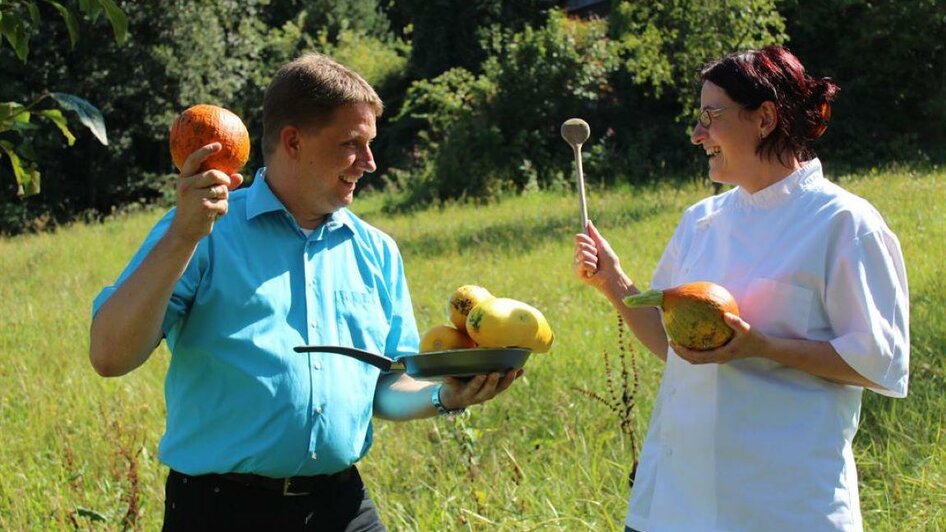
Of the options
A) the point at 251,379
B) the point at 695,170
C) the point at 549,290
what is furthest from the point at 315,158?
the point at 695,170

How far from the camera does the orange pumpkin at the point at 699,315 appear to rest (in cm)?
209

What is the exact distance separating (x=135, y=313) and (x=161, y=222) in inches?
11.1

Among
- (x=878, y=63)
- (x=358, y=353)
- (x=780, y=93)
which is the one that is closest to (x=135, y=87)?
(x=878, y=63)

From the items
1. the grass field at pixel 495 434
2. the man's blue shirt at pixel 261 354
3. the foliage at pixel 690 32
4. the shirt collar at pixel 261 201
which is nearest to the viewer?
the man's blue shirt at pixel 261 354

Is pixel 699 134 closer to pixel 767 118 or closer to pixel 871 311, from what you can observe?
pixel 767 118

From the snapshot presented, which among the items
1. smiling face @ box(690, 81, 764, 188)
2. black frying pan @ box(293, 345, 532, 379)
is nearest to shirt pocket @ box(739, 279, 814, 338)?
smiling face @ box(690, 81, 764, 188)

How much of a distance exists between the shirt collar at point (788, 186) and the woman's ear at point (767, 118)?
0.35ft

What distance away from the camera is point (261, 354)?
2.33 m

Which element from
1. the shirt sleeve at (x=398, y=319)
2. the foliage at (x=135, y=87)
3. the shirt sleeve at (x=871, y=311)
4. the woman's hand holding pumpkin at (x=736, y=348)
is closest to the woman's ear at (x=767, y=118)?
the shirt sleeve at (x=871, y=311)

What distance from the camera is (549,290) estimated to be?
8000 mm

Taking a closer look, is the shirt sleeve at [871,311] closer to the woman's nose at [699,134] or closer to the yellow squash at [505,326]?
the woman's nose at [699,134]

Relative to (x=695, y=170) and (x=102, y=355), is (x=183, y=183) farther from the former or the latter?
(x=695, y=170)

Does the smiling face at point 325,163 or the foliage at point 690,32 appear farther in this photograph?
the foliage at point 690,32

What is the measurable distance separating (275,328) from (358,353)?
0.81 feet
